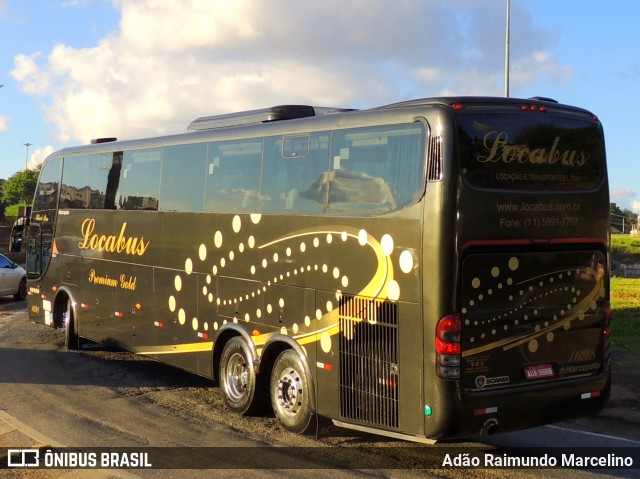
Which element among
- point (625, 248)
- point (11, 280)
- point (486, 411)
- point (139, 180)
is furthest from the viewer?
point (625, 248)

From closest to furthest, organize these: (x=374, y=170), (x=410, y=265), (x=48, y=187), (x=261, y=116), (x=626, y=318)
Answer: (x=410, y=265) → (x=374, y=170) → (x=261, y=116) → (x=48, y=187) → (x=626, y=318)

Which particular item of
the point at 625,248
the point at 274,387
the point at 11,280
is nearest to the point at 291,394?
the point at 274,387

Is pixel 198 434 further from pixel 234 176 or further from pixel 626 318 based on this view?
pixel 626 318

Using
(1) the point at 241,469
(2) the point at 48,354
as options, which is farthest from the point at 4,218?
(1) the point at 241,469

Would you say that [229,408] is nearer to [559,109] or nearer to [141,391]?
[141,391]

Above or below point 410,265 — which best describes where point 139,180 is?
above

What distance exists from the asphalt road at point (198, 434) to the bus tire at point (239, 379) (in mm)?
189

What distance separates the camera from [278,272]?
9.07m

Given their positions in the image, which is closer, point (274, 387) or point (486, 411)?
point (486, 411)

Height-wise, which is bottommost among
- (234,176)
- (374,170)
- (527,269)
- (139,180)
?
(527,269)

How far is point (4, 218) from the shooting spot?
52.2m

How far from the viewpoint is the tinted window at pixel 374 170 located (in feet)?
24.0

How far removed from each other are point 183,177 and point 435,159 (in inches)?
204

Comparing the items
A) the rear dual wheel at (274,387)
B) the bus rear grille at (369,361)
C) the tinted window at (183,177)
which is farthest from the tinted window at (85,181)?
the bus rear grille at (369,361)
